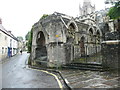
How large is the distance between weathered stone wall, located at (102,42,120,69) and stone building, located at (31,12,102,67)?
2774 millimetres

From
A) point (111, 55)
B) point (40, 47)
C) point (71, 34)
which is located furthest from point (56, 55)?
point (40, 47)

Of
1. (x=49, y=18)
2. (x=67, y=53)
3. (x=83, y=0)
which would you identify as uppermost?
(x=83, y=0)

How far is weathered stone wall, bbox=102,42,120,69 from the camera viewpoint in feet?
25.4

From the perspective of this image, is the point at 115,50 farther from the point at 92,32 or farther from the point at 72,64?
the point at 92,32

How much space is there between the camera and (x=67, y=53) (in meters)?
10.2

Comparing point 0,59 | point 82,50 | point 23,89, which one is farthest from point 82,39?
point 0,59

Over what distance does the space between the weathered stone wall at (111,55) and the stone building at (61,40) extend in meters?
2.77

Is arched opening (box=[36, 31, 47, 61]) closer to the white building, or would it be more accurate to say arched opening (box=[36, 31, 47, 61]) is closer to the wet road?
the wet road

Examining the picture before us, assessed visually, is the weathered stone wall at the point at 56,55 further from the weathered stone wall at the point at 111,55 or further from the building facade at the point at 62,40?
the weathered stone wall at the point at 111,55

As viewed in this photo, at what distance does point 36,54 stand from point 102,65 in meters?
9.97

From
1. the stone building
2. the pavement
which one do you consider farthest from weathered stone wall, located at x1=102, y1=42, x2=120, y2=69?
the stone building

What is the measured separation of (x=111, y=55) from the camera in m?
7.98

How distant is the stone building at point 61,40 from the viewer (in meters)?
10.4

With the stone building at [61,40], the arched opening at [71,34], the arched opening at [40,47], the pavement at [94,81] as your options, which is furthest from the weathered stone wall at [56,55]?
the arched opening at [40,47]
